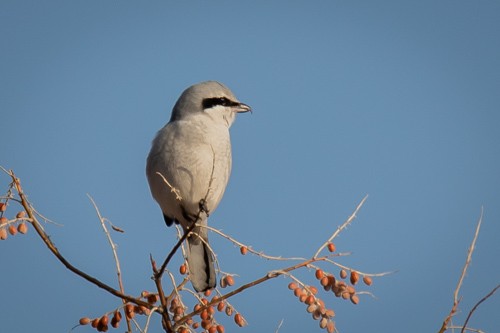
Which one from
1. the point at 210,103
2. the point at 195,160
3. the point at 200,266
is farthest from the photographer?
the point at 210,103

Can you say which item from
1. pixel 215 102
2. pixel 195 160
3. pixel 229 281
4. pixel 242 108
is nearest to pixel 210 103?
pixel 215 102

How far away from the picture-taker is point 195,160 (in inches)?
157

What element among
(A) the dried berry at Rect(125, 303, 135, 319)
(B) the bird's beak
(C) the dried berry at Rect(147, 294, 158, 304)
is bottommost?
(A) the dried berry at Rect(125, 303, 135, 319)

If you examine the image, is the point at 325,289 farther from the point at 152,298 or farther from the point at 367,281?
the point at 152,298

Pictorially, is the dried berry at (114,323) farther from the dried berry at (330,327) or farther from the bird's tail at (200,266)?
the bird's tail at (200,266)

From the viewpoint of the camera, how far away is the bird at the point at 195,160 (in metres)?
3.97

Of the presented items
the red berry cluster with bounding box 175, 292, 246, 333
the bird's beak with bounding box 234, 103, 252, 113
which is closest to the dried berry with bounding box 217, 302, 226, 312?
the red berry cluster with bounding box 175, 292, 246, 333

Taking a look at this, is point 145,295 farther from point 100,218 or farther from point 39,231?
point 39,231

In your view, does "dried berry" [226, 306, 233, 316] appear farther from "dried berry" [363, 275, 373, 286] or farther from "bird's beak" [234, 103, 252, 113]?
"bird's beak" [234, 103, 252, 113]

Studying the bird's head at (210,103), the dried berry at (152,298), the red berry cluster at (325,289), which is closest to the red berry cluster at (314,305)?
the red berry cluster at (325,289)

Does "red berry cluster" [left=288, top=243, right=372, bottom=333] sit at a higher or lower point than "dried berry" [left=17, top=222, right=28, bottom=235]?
lower

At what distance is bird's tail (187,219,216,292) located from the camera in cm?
371

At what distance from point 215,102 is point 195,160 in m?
0.56

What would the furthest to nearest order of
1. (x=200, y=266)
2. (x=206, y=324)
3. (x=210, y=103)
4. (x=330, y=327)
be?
(x=210, y=103)
(x=200, y=266)
(x=206, y=324)
(x=330, y=327)
